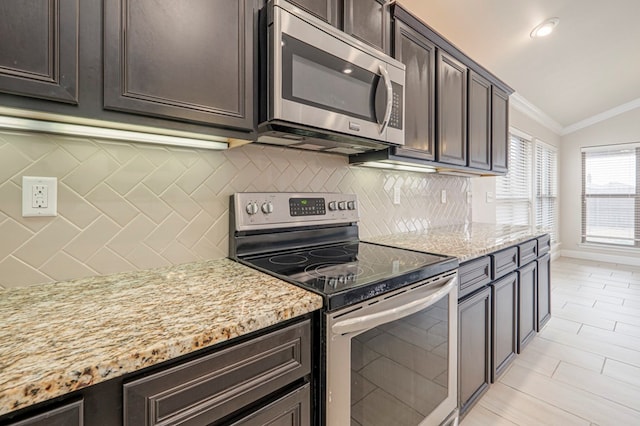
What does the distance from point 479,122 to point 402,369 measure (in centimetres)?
206

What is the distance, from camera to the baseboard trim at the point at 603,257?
501cm

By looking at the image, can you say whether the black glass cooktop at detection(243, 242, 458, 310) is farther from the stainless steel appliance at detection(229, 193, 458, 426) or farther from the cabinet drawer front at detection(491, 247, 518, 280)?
the cabinet drawer front at detection(491, 247, 518, 280)

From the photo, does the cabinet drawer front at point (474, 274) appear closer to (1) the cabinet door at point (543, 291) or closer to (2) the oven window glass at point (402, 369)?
(2) the oven window glass at point (402, 369)

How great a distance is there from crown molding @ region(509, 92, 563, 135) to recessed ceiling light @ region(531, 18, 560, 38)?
4.04 ft

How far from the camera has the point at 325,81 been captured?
3.92 feet

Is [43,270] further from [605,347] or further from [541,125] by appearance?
[541,125]

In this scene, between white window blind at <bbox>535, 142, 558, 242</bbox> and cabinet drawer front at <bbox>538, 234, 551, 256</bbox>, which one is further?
white window blind at <bbox>535, 142, 558, 242</bbox>

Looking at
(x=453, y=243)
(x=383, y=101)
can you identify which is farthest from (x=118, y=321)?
(x=453, y=243)

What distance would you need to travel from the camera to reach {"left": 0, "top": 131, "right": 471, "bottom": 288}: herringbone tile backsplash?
36.2 inches

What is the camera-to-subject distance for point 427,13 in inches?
84.1

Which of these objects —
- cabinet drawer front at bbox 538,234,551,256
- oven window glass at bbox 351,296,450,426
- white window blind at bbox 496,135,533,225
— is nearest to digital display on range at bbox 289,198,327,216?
oven window glass at bbox 351,296,450,426

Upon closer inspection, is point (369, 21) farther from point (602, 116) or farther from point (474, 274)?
point (602, 116)

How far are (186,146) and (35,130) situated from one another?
0.45 m

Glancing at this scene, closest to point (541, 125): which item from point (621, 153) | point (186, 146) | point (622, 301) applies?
point (621, 153)
